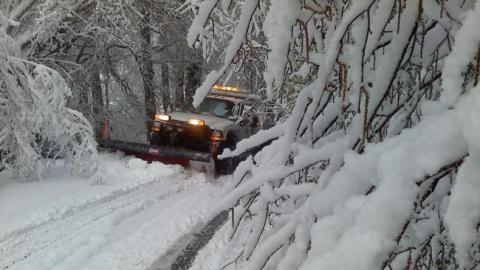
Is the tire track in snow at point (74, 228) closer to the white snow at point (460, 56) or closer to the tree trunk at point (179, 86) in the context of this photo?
the white snow at point (460, 56)

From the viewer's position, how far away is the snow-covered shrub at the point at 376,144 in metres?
1.32

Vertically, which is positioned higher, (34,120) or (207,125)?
(34,120)

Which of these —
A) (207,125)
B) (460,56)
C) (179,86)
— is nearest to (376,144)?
(460,56)

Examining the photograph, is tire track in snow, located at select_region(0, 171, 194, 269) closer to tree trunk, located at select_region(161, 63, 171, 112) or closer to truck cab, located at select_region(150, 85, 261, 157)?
truck cab, located at select_region(150, 85, 261, 157)

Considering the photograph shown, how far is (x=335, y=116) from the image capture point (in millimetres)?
2238

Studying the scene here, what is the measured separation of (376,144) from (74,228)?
20.7 ft

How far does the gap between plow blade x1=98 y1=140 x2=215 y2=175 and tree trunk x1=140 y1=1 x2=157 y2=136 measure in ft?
10.6

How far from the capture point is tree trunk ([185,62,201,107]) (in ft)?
68.7

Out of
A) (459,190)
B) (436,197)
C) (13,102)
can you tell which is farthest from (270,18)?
(13,102)

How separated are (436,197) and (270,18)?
86cm

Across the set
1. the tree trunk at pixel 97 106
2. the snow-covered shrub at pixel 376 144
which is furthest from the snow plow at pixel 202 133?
the snow-covered shrub at pixel 376 144

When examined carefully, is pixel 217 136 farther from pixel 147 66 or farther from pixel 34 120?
pixel 147 66

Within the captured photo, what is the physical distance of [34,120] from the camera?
9.26m

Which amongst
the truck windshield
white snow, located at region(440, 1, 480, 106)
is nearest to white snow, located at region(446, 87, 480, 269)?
white snow, located at region(440, 1, 480, 106)
